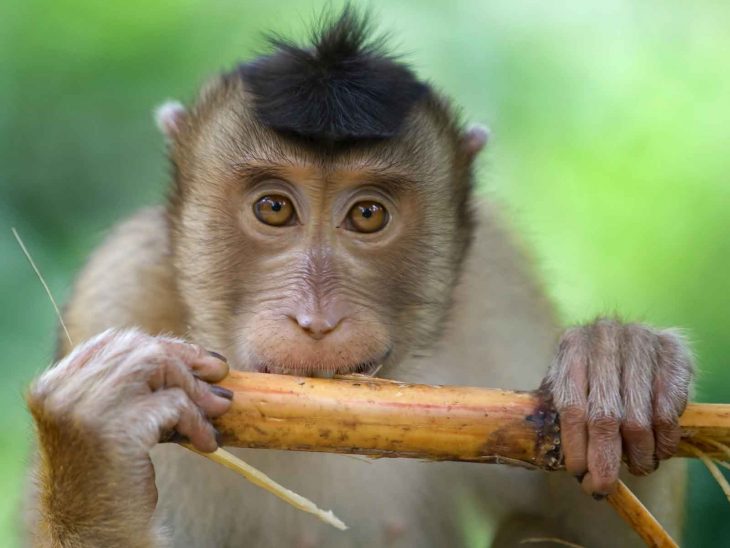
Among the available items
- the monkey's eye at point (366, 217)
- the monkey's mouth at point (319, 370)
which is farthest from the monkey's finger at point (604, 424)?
the monkey's eye at point (366, 217)

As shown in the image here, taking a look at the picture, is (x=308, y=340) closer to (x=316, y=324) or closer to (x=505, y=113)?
(x=316, y=324)

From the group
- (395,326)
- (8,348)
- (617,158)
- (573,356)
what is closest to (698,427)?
(573,356)

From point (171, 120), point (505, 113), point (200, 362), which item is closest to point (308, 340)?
point (200, 362)

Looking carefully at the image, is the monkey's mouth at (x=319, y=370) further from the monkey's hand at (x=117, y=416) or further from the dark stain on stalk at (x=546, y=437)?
the dark stain on stalk at (x=546, y=437)

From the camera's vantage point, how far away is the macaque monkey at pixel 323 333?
10.1 ft

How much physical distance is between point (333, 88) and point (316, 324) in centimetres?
82

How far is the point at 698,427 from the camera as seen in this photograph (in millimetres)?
3174

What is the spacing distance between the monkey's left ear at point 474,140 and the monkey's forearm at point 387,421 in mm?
1609

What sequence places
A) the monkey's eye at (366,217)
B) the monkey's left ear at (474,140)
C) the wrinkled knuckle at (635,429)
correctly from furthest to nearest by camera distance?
the monkey's left ear at (474,140), the monkey's eye at (366,217), the wrinkled knuckle at (635,429)

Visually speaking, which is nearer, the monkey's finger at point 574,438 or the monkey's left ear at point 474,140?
the monkey's finger at point 574,438

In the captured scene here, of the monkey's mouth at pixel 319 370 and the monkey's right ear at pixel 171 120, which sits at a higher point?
the monkey's right ear at pixel 171 120

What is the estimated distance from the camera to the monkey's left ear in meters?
4.52

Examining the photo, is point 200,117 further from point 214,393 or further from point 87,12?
point 87,12

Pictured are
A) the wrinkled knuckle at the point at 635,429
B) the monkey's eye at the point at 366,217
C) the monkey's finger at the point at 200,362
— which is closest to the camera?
the monkey's finger at the point at 200,362
